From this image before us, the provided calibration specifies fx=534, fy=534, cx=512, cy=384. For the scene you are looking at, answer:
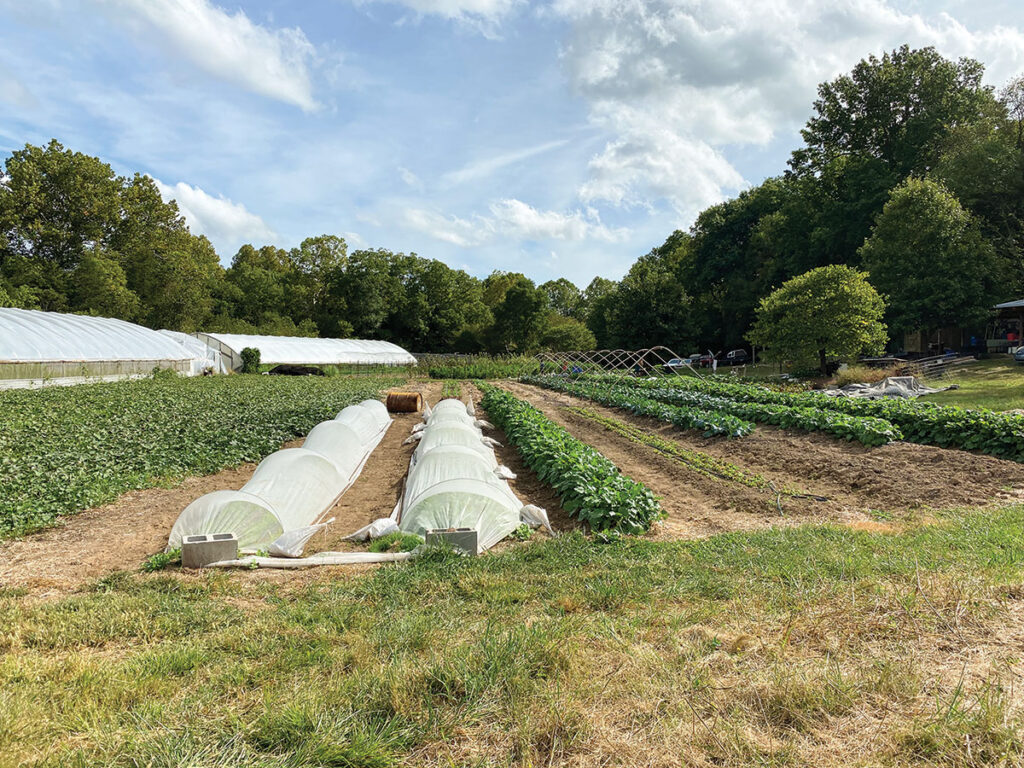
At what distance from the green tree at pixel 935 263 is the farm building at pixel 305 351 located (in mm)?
34116

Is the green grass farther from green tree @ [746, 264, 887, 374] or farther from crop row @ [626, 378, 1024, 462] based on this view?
green tree @ [746, 264, 887, 374]

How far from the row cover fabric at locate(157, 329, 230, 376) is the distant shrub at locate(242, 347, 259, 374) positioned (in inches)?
45.0

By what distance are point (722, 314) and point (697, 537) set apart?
1781 inches

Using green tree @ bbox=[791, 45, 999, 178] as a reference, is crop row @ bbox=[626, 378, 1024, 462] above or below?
below

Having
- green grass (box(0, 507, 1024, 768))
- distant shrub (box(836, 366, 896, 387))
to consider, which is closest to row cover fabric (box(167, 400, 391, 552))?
green grass (box(0, 507, 1024, 768))

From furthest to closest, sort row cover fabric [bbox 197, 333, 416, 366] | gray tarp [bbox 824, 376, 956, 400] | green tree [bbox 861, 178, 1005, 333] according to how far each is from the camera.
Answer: row cover fabric [bbox 197, 333, 416, 366], green tree [bbox 861, 178, 1005, 333], gray tarp [bbox 824, 376, 956, 400]

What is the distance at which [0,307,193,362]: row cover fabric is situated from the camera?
20141 millimetres

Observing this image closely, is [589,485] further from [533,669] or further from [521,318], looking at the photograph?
[521,318]

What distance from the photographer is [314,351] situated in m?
41.1

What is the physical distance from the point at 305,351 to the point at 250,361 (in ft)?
15.9

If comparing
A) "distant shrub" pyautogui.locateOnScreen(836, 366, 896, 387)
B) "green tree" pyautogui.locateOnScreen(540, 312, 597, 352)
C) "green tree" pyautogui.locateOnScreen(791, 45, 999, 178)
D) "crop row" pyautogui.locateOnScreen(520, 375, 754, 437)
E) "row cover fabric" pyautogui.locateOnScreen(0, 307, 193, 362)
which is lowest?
"crop row" pyautogui.locateOnScreen(520, 375, 754, 437)

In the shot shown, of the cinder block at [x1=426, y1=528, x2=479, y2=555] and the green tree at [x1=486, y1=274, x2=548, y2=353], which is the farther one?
the green tree at [x1=486, y1=274, x2=548, y2=353]

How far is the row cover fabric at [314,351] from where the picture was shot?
121 feet

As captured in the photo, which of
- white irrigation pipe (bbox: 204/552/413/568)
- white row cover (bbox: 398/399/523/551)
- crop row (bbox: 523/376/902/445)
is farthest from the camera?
crop row (bbox: 523/376/902/445)
